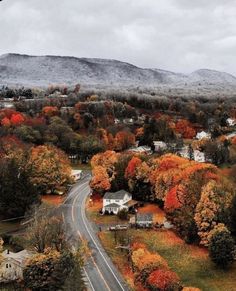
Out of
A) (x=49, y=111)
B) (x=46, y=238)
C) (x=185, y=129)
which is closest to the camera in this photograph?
(x=46, y=238)

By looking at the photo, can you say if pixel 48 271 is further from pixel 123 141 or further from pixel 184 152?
pixel 123 141

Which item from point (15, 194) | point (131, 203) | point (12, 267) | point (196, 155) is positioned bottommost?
point (12, 267)

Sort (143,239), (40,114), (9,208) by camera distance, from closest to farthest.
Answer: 1. (143,239)
2. (9,208)
3. (40,114)

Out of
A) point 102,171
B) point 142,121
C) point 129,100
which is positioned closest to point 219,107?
point 129,100

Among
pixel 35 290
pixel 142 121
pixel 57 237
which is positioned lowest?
pixel 35 290

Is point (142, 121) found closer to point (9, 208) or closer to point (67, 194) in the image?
point (67, 194)

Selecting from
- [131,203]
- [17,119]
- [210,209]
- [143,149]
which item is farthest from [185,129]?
[210,209]

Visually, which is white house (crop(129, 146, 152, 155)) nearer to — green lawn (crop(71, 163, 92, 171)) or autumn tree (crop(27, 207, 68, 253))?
green lawn (crop(71, 163, 92, 171))
